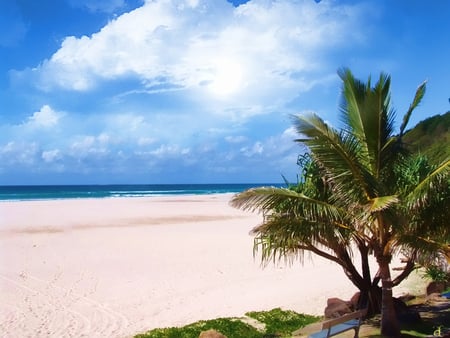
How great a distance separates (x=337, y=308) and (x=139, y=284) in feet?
20.4

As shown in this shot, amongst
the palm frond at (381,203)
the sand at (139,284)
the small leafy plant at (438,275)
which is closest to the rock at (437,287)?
the small leafy plant at (438,275)

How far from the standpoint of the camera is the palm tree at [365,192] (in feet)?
22.2

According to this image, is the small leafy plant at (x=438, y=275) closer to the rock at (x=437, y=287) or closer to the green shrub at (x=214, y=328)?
the rock at (x=437, y=287)

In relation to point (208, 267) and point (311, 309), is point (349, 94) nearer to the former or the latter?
point (311, 309)

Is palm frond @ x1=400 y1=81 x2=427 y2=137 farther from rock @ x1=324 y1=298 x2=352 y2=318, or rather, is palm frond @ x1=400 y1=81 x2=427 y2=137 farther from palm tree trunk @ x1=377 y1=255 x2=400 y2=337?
rock @ x1=324 y1=298 x2=352 y2=318

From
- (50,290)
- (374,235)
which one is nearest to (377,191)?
(374,235)

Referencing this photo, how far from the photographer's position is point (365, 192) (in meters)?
6.81

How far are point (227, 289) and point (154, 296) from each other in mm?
1960

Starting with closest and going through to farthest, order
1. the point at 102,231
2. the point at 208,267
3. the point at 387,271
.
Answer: the point at 387,271 < the point at 208,267 < the point at 102,231

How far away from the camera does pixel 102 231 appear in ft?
86.1

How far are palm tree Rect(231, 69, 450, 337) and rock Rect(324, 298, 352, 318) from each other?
1.55m

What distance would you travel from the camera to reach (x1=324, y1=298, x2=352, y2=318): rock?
29.3ft

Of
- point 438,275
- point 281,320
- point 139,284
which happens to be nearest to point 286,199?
point 281,320

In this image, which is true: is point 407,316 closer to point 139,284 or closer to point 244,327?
point 244,327
